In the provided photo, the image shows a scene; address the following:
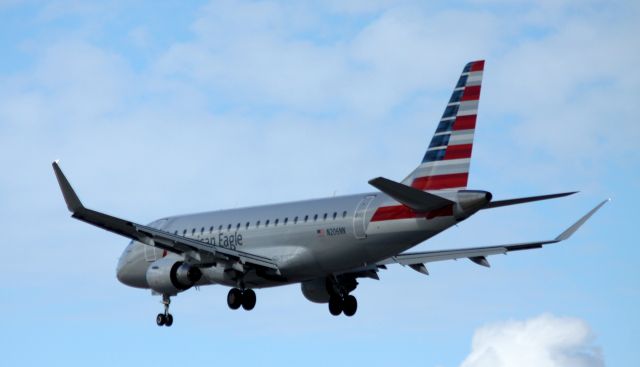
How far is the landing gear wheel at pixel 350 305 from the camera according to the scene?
62.7m

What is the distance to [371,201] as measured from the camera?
5675 cm

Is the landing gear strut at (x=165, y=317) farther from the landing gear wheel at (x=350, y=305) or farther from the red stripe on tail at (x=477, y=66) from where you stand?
the red stripe on tail at (x=477, y=66)

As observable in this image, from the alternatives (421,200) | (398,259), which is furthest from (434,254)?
(421,200)

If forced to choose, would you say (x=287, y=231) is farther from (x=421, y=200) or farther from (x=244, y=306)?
(x=421, y=200)

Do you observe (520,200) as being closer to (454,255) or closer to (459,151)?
(459,151)

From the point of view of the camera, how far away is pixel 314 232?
193 feet

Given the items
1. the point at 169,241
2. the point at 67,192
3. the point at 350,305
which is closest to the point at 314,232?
the point at 350,305

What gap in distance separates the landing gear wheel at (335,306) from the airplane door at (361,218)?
6912 mm

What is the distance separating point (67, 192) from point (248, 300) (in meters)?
9.91

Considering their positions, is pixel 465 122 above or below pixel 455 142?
above

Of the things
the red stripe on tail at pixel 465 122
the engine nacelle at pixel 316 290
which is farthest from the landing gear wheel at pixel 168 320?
the red stripe on tail at pixel 465 122

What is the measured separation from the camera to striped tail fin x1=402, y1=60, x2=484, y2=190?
53500 millimetres

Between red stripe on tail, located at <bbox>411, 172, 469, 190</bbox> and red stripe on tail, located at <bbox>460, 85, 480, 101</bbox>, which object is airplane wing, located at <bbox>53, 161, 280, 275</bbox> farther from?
red stripe on tail, located at <bbox>460, 85, 480, 101</bbox>

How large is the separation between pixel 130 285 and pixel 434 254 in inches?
584
